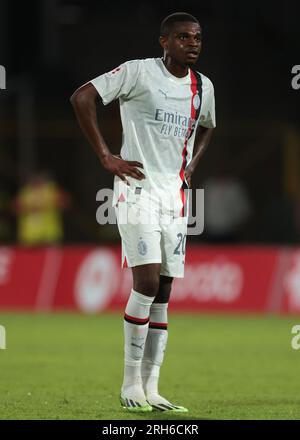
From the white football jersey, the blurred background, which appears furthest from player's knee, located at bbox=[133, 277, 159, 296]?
the blurred background

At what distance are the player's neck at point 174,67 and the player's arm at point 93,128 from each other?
59 centimetres

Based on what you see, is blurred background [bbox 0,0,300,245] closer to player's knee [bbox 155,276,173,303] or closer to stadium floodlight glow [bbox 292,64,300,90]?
stadium floodlight glow [bbox 292,64,300,90]

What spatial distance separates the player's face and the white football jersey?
19 centimetres

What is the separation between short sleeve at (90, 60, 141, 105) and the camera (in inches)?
330

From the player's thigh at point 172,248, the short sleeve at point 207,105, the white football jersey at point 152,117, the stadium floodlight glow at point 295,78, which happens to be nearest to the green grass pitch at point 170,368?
the player's thigh at point 172,248

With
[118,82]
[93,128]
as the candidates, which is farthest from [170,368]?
[118,82]

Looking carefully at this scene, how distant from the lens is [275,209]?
21609 millimetres

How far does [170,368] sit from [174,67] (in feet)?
12.2

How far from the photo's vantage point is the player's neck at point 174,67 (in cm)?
859

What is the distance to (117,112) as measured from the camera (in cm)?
2477

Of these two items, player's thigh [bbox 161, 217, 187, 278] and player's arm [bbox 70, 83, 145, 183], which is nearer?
player's arm [bbox 70, 83, 145, 183]

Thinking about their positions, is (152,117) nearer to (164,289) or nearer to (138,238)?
(138,238)

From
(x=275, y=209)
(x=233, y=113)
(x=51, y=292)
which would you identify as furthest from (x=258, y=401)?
(x=233, y=113)

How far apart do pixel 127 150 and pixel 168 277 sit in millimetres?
925
